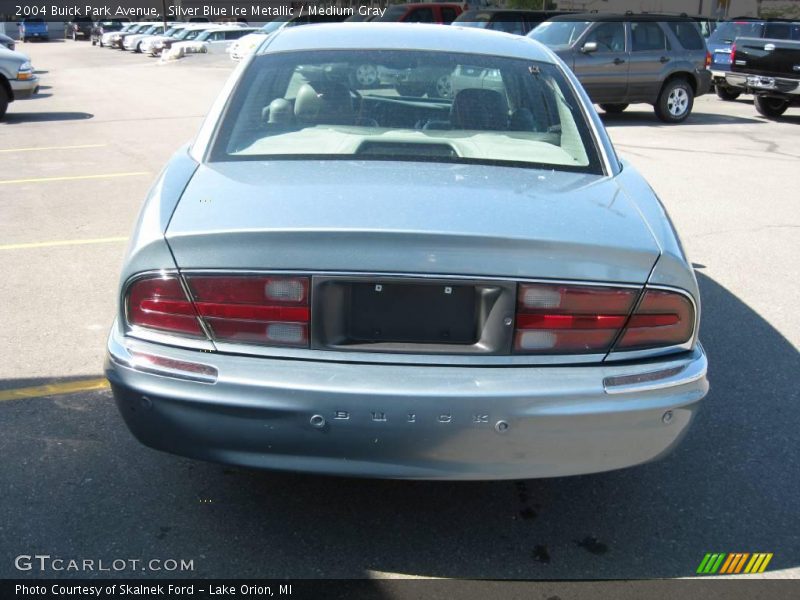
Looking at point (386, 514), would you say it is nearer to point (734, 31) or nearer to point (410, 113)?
point (410, 113)

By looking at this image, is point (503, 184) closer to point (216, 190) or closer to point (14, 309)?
point (216, 190)

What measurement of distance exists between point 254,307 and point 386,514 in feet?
3.27

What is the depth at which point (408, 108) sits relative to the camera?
13.1ft

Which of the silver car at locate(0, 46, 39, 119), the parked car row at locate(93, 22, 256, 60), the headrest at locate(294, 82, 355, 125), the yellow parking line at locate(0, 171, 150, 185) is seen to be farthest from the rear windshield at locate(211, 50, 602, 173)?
the parked car row at locate(93, 22, 256, 60)

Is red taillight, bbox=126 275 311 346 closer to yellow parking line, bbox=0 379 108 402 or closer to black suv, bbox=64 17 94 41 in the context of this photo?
yellow parking line, bbox=0 379 108 402

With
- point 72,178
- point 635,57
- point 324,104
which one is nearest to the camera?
point 324,104

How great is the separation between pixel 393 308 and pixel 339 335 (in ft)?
0.60

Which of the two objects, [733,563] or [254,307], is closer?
[254,307]

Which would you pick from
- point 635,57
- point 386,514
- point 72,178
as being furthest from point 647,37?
point 386,514

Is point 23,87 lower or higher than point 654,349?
lower

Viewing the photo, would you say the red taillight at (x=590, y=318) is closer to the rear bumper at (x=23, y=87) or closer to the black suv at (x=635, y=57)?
the black suv at (x=635, y=57)

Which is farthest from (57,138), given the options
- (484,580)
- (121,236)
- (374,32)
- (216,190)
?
(484,580)

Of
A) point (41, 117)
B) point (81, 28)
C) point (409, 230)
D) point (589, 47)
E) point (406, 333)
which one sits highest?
point (409, 230)

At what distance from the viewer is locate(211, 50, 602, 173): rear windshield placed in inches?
144
